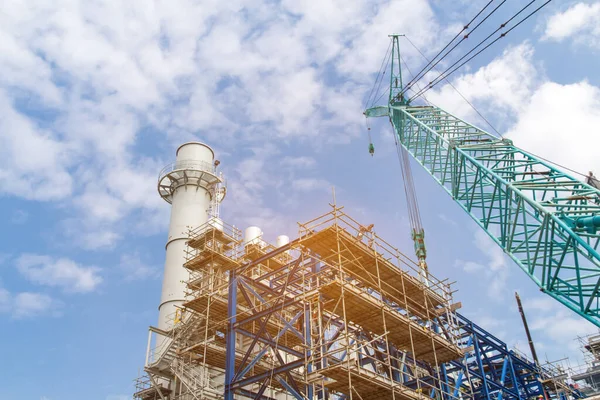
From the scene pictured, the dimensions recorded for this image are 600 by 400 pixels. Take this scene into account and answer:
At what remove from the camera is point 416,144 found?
47406 millimetres

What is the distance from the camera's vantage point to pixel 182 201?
1722 inches

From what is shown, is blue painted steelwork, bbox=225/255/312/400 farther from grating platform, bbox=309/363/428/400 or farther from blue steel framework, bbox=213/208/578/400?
grating platform, bbox=309/363/428/400

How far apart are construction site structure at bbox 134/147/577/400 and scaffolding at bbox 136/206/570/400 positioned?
0.06 meters

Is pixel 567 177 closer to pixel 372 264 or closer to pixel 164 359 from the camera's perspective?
pixel 372 264

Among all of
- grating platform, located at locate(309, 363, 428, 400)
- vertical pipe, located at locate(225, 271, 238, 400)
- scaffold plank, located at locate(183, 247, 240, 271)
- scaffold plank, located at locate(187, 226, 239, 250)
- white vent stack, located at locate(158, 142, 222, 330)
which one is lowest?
grating platform, located at locate(309, 363, 428, 400)

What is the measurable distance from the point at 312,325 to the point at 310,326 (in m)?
3.12

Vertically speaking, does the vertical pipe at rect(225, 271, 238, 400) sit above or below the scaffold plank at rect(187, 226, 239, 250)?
below

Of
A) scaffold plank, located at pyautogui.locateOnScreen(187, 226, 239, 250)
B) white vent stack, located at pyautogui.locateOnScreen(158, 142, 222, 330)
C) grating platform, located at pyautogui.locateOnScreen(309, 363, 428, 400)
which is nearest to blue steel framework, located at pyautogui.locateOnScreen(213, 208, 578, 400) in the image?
grating platform, located at pyautogui.locateOnScreen(309, 363, 428, 400)

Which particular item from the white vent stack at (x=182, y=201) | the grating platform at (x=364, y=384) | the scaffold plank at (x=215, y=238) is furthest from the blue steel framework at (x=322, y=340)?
the white vent stack at (x=182, y=201)

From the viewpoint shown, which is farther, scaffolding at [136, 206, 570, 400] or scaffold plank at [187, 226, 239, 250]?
scaffold plank at [187, 226, 239, 250]

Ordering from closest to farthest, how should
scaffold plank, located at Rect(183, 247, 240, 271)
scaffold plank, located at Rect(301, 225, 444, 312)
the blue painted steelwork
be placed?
the blue painted steelwork → scaffold plank, located at Rect(301, 225, 444, 312) → scaffold plank, located at Rect(183, 247, 240, 271)

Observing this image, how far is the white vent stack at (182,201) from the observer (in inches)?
1535

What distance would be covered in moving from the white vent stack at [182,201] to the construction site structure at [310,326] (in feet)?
8.63

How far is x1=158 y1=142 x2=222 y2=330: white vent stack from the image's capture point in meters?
39.0
